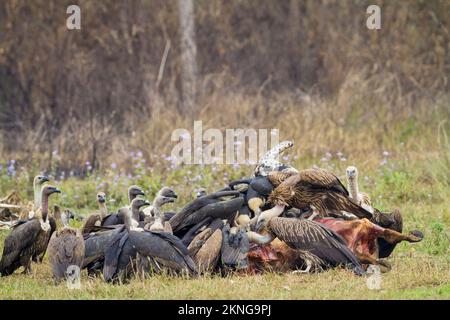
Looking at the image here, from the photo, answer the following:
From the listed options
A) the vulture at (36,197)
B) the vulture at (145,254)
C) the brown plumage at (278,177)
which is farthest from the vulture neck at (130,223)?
the brown plumage at (278,177)

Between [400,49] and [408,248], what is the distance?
1068 centimetres

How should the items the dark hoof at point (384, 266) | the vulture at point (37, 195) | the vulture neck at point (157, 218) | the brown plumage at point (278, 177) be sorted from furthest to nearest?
1. the vulture at point (37, 195)
2. the brown plumage at point (278, 177)
3. the vulture neck at point (157, 218)
4. the dark hoof at point (384, 266)

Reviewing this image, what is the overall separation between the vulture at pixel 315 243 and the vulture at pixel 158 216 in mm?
961

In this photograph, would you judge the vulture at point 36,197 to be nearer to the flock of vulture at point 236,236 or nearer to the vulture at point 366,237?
the flock of vulture at point 236,236

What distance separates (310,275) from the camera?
326 inches

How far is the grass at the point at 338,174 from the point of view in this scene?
7.75 m

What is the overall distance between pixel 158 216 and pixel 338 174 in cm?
476

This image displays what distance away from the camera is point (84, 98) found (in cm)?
1925

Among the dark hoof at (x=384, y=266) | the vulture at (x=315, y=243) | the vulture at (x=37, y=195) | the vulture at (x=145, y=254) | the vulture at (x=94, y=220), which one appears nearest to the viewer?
the vulture at (x=145, y=254)

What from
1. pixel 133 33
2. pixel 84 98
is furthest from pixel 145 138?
pixel 133 33

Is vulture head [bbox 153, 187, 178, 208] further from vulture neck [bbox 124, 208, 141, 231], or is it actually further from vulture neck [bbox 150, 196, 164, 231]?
vulture neck [bbox 124, 208, 141, 231]

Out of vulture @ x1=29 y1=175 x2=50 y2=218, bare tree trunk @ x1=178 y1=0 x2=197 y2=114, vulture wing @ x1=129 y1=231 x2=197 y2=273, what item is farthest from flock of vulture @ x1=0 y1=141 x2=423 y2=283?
bare tree trunk @ x1=178 y1=0 x2=197 y2=114

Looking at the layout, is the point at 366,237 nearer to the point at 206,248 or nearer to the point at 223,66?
the point at 206,248

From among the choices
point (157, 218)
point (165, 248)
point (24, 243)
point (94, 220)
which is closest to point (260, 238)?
point (165, 248)
